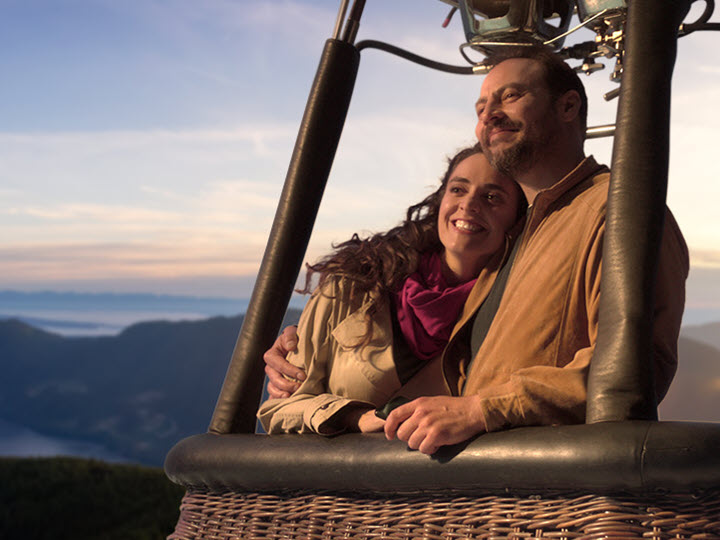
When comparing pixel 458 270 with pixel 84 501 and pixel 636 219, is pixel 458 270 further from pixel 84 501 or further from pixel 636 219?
pixel 84 501

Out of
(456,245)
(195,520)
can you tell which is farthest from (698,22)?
(195,520)

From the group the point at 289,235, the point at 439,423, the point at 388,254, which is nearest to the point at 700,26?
the point at 388,254

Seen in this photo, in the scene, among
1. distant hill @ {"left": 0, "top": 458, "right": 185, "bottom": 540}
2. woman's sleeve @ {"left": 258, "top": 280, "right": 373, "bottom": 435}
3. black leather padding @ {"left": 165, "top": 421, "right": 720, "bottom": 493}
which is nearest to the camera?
black leather padding @ {"left": 165, "top": 421, "right": 720, "bottom": 493}

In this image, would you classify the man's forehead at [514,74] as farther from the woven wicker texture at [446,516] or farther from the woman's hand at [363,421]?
the woven wicker texture at [446,516]

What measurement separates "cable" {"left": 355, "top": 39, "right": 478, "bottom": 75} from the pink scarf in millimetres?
613

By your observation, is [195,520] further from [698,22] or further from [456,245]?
[698,22]

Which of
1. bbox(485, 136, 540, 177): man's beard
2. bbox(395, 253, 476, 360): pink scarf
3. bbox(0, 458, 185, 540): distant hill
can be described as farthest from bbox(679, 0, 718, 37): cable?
bbox(0, 458, 185, 540): distant hill

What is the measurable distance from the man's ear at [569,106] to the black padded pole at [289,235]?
1.67ft

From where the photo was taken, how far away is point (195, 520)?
1849mm

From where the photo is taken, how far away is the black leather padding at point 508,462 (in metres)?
1.29

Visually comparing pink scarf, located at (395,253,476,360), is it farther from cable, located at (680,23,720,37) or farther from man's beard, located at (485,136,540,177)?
cable, located at (680,23,720,37)

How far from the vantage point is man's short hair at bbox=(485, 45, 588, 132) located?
1958 mm

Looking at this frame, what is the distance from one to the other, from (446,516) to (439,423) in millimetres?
144

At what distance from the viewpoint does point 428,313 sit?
1993 mm
